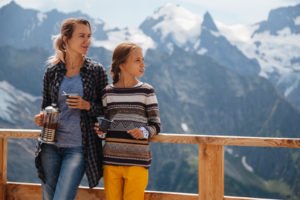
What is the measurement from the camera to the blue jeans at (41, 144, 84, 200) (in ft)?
11.9

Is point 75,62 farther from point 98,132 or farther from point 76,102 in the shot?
point 98,132

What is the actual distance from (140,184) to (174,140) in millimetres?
559

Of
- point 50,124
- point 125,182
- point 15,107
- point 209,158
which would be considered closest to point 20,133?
point 50,124

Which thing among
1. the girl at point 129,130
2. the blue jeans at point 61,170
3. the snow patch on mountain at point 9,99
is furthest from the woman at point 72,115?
the snow patch on mountain at point 9,99

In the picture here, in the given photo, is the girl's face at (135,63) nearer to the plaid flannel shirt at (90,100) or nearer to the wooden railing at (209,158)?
the plaid flannel shirt at (90,100)

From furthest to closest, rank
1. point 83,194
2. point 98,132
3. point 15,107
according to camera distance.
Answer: point 15,107 → point 83,194 → point 98,132

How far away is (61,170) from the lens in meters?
3.65

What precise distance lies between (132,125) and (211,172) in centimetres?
87

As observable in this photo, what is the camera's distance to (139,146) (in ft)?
12.2

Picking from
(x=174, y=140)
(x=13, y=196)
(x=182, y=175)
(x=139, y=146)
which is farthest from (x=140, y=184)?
(x=182, y=175)

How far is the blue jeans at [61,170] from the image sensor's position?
363 centimetres

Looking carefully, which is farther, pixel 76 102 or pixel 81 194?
pixel 81 194

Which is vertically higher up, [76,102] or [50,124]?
[76,102]

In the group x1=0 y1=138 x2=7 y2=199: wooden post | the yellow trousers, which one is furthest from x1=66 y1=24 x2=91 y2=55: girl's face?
x1=0 y1=138 x2=7 y2=199: wooden post
